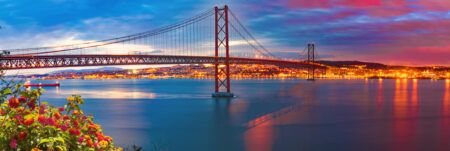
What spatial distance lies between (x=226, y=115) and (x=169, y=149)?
40.9 feet

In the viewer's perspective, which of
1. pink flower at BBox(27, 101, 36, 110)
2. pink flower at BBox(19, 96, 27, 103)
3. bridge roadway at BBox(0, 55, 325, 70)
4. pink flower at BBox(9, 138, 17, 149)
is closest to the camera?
pink flower at BBox(9, 138, 17, 149)

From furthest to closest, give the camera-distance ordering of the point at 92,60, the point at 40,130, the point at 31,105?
the point at 92,60
the point at 31,105
the point at 40,130

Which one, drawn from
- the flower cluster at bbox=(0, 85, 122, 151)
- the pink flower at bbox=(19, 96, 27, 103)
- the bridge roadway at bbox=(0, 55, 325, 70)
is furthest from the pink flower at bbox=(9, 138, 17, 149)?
the bridge roadway at bbox=(0, 55, 325, 70)

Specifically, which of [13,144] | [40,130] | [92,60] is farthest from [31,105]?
[92,60]

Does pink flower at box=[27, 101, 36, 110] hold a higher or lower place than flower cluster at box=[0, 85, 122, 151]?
higher

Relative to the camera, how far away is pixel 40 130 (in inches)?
143

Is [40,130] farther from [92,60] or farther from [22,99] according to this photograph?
[92,60]

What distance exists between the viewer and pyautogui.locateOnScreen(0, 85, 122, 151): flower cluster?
3586 mm

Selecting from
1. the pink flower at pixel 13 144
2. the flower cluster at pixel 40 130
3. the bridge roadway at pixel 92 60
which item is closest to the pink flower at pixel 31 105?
the flower cluster at pixel 40 130

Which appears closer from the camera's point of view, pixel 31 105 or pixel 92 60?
pixel 31 105

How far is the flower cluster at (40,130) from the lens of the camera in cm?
359

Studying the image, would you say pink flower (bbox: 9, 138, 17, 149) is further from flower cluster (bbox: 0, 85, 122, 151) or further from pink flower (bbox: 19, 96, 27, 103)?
pink flower (bbox: 19, 96, 27, 103)

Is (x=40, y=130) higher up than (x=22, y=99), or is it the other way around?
(x=22, y=99)

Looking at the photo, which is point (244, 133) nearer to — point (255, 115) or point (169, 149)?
point (169, 149)
